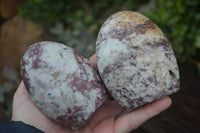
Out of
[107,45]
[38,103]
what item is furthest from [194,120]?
[38,103]

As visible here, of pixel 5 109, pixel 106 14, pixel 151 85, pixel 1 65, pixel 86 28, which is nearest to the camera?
pixel 151 85

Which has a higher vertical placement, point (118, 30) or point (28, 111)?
point (118, 30)

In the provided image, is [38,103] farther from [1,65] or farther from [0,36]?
[0,36]
